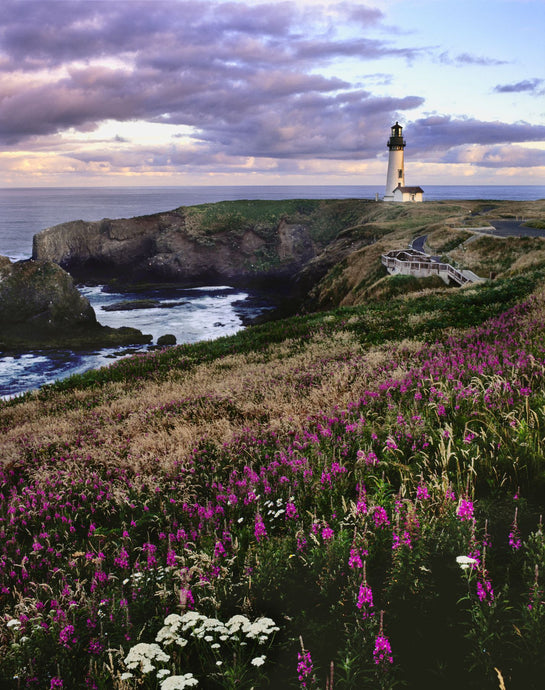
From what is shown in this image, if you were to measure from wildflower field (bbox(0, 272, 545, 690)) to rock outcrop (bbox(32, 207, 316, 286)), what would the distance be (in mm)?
81579

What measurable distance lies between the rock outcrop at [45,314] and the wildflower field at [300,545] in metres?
37.8

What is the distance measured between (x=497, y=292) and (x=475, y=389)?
52.0 ft

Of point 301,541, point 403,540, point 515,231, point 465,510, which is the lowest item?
point 301,541

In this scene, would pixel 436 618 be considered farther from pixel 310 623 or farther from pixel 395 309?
pixel 395 309

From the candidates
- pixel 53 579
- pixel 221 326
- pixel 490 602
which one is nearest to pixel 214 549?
pixel 53 579

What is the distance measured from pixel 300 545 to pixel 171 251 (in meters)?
95.3

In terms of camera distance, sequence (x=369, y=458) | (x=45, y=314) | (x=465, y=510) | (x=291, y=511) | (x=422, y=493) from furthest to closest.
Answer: (x=45, y=314), (x=369, y=458), (x=291, y=511), (x=422, y=493), (x=465, y=510)

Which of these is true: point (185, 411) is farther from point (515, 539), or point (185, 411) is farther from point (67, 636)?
point (515, 539)

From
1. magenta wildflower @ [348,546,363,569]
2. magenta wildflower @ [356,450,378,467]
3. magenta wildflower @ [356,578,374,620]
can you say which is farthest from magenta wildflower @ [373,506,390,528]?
magenta wildflower @ [356,450,378,467]

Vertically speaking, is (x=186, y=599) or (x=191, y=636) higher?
(x=186, y=599)

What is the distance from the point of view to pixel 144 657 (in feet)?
8.73

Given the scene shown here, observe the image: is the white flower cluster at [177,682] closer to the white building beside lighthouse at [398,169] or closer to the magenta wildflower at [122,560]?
the magenta wildflower at [122,560]

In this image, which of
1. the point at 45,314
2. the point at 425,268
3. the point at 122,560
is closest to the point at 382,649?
the point at 122,560

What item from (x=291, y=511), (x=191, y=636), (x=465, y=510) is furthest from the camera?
(x=291, y=511)
